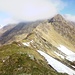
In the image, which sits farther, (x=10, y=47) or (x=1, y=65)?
(x=10, y=47)

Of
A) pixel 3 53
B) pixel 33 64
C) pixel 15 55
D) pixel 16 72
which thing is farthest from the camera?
pixel 3 53

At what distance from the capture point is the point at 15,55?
64812mm

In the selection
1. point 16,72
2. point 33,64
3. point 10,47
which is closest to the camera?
point 16,72

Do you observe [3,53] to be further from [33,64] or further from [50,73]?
[50,73]

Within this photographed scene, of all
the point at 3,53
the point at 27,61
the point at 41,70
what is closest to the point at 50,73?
the point at 41,70

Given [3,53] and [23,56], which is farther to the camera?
[3,53]

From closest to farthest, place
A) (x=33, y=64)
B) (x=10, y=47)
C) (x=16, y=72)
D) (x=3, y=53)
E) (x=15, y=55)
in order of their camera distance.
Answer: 1. (x=16, y=72)
2. (x=33, y=64)
3. (x=15, y=55)
4. (x=3, y=53)
5. (x=10, y=47)

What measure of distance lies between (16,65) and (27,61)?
12.0ft

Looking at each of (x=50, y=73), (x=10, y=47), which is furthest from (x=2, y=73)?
(x=10, y=47)

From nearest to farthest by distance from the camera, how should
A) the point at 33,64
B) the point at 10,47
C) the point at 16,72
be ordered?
the point at 16,72 → the point at 33,64 → the point at 10,47

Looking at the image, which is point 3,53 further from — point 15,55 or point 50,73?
point 50,73

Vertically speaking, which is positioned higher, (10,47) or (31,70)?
(10,47)

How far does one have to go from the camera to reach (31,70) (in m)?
56.5

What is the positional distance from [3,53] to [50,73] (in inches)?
729
